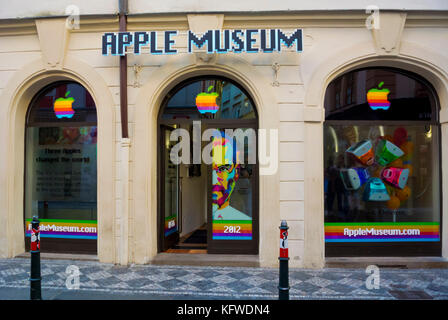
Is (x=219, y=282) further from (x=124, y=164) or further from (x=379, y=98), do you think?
(x=379, y=98)

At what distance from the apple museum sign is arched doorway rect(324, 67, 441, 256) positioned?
1.37m

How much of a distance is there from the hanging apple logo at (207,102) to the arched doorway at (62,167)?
2121 mm

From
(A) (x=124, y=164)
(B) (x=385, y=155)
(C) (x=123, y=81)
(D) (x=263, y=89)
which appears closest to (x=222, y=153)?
(D) (x=263, y=89)

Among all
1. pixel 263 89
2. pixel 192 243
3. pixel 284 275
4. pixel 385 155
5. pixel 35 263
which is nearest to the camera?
pixel 284 275

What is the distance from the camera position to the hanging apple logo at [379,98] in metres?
6.65

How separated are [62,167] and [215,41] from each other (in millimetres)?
4049

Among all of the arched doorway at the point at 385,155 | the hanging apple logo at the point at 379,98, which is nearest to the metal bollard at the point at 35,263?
the arched doorway at the point at 385,155

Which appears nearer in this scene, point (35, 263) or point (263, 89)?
point (35, 263)

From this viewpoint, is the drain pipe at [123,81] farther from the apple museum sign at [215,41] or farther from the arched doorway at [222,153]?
the arched doorway at [222,153]

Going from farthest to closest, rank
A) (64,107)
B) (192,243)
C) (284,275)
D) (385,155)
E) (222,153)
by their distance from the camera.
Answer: (192,243) → (64,107) → (222,153) → (385,155) → (284,275)

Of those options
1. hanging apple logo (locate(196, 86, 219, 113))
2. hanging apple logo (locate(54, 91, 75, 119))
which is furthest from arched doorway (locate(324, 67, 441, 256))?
hanging apple logo (locate(54, 91, 75, 119))

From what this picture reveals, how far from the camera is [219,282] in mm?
5324

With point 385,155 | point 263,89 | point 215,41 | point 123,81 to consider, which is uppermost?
point 215,41
